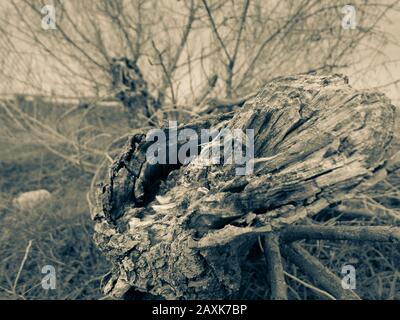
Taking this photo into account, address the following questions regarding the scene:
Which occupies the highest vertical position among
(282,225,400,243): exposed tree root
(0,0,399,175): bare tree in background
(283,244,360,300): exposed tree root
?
(0,0,399,175): bare tree in background

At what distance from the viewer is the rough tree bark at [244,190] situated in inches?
63.8

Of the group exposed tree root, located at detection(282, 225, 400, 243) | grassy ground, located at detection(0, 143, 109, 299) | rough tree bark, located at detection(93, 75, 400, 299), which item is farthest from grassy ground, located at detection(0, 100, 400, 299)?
rough tree bark, located at detection(93, 75, 400, 299)

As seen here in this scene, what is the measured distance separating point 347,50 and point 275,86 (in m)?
1.93

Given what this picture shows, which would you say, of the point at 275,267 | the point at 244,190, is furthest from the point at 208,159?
the point at 275,267

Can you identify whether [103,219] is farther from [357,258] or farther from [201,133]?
[357,258]

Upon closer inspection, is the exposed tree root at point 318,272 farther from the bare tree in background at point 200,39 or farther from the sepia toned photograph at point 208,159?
the bare tree in background at point 200,39

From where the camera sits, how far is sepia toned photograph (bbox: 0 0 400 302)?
5.56 ft

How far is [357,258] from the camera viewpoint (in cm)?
266

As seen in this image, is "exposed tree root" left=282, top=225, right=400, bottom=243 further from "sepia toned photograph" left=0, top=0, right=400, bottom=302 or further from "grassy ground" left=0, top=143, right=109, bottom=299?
"grassy ground" left=0, top=143, right=109, bottom=299

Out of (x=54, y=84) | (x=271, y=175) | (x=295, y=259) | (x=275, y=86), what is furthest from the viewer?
(x=54, y=84)

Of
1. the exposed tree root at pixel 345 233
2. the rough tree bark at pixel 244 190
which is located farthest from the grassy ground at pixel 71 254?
the rough tree bark at pixel 244 190

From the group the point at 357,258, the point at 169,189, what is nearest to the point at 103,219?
the point at 169,189

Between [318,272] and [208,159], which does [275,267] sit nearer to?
[318,272]

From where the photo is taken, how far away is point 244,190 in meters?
1.69
